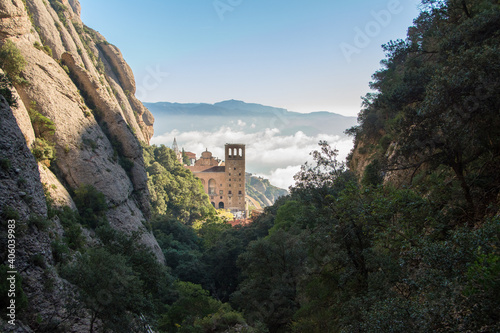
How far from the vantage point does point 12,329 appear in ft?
31.9

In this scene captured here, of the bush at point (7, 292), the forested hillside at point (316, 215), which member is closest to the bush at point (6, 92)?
the forested hillside at point (316, 215)

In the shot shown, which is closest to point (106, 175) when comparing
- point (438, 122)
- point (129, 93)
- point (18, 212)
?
point (18, 212)

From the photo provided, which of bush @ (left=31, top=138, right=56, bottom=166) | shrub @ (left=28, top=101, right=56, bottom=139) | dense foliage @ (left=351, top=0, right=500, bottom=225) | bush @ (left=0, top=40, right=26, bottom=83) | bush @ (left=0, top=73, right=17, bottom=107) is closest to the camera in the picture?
dense foliage @ (left=351, top=0, right=500, bottom=225)

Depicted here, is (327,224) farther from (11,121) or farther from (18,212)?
(11,121)

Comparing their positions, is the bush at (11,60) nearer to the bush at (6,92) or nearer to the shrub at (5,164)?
the bush at (6,92)

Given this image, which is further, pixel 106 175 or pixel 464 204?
pixel 106 175

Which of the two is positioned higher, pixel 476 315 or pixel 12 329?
pixel 476 315

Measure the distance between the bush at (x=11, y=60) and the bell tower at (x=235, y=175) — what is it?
295 feet

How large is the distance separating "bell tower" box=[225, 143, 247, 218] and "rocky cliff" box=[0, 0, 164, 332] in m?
76.1

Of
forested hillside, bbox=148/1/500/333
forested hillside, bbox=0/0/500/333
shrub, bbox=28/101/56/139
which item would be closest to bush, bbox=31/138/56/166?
forested hillside, bbox=0/0/500/333

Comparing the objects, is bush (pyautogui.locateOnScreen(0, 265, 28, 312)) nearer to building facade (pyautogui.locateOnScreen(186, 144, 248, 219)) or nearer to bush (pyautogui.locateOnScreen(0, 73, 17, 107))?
bush (pyautogui.locateOnScreen(0, 73, 17, 107))

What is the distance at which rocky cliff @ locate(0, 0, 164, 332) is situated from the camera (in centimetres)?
1323

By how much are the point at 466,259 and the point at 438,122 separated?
5135 mm

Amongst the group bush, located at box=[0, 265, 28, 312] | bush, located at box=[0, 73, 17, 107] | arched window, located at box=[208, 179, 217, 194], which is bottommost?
bush, located at box=[0, 265, 28, 312]
